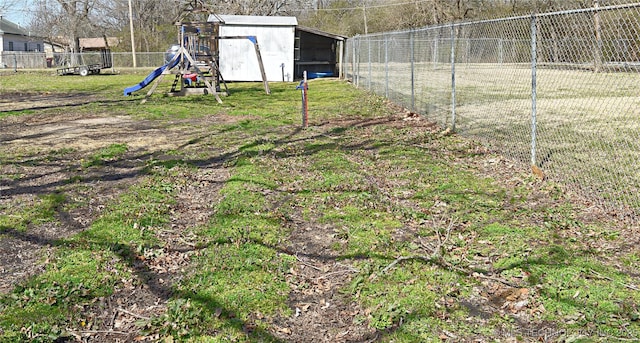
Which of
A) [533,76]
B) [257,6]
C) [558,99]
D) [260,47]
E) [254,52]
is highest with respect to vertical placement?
[257,6]

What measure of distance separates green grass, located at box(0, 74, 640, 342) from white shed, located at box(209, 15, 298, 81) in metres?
19.8

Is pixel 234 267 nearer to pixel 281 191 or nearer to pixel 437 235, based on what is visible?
pixel 437 235

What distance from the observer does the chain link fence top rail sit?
7191mm

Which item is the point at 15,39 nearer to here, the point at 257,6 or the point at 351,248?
the point at 257,6

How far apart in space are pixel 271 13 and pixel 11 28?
31.7 meters

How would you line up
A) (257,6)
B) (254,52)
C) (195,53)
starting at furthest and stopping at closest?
1. (257,6)
2. (254,52)
3. (195,53)

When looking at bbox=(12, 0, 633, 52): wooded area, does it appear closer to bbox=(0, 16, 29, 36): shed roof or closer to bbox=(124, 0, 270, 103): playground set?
bbox=(0, 16, 29, 36): shed roof

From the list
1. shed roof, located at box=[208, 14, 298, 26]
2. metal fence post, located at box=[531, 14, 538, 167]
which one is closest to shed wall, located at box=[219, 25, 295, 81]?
shed roof, located at box=[208, 14, 298, 26]

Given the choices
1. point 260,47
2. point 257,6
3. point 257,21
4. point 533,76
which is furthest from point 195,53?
point 257,6

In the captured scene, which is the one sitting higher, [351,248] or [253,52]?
[253,52]

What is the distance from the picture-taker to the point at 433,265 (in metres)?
4.63

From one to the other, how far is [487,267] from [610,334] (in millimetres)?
1217

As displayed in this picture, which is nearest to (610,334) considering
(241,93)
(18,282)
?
(18,282)

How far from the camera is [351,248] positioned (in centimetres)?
→ 507
